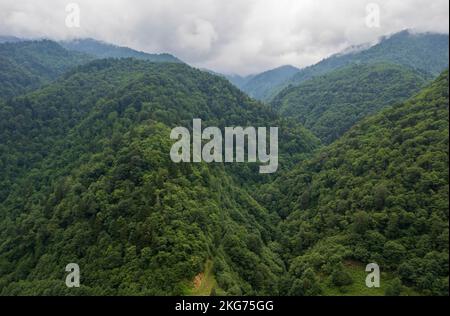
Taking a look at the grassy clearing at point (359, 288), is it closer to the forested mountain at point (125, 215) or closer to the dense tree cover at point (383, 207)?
the dense tree cover at point (383, 207)

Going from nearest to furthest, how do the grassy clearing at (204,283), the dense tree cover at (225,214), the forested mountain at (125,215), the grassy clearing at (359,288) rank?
the grassy clearing at (204,283) < the forested mountain at (125,215) < the dense tree cover at (225,214) < the grassy clearing at (359,288)

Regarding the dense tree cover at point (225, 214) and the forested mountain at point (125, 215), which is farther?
the dense tree cover at point (225, 214)

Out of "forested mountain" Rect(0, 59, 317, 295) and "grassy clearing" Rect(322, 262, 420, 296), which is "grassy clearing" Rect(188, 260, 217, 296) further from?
"grassy clearing" Rect(322, 262, 420, 296)

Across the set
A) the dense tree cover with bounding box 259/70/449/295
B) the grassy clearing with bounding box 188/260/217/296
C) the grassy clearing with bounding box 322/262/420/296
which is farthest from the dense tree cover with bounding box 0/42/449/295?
the grassy clearing with bounding box 322/262/420/296

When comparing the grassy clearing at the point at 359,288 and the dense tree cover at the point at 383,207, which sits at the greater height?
the dense tree cover at the point at 383,207

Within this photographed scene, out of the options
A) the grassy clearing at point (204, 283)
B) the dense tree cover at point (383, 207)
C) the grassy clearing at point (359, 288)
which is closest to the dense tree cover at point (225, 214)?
the dense tree cover at point (383, 207)

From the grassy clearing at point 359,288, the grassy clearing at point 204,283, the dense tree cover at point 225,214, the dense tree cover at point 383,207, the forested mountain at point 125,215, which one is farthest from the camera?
the dense tree cover at point 383,207

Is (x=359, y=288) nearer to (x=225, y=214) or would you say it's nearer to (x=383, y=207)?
(x=383, y=207)
